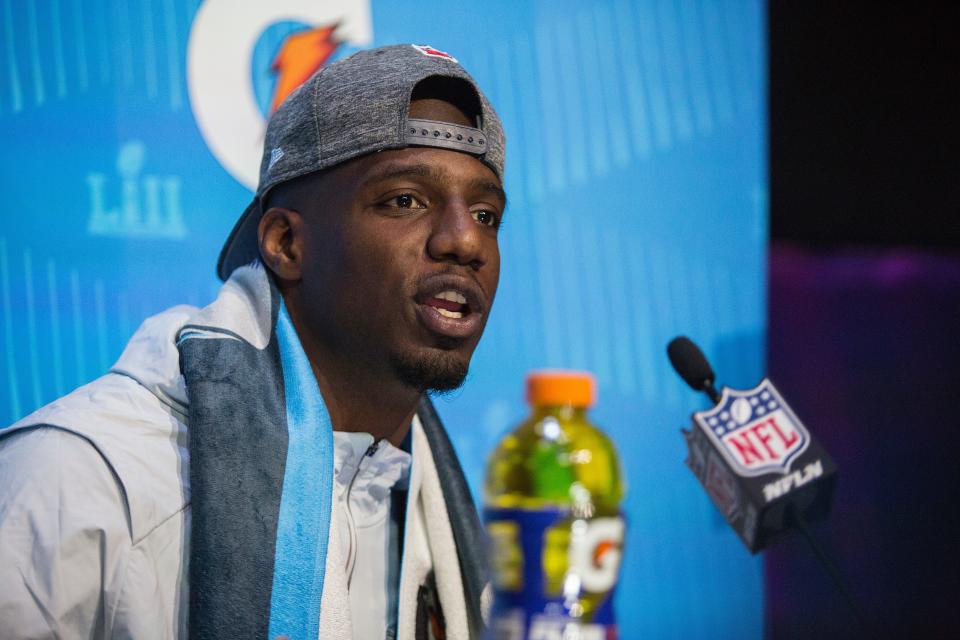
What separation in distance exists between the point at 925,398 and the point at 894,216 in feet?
1.71

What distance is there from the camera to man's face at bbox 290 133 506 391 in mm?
1284

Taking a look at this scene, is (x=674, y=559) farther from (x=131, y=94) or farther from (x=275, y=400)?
(x=131, y=94)

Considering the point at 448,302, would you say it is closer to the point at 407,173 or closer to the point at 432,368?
the point at 432,368

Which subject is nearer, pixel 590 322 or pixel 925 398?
pixel 590 322

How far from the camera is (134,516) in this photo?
1.10m

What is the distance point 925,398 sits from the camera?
2.63 metres

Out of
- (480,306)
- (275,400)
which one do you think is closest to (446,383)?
(480,306)

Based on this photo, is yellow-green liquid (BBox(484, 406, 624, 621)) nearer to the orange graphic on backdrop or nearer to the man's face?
the man's face

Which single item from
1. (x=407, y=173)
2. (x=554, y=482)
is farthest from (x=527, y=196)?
(x=554, y=482)

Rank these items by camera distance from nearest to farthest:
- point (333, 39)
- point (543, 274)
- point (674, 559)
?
1. point (333, 39)
2. point (543, 274)
3. point (674, 559)

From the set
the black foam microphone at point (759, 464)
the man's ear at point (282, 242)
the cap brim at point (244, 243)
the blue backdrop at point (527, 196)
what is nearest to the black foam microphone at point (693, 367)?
the black foam microphone at point (759, 464)

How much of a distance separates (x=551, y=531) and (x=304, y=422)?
560 mm

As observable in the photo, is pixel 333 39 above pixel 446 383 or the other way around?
above

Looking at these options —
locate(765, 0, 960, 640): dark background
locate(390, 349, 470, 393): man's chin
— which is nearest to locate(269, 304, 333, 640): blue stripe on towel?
locate(390, 349, 470, 393): man's chin
